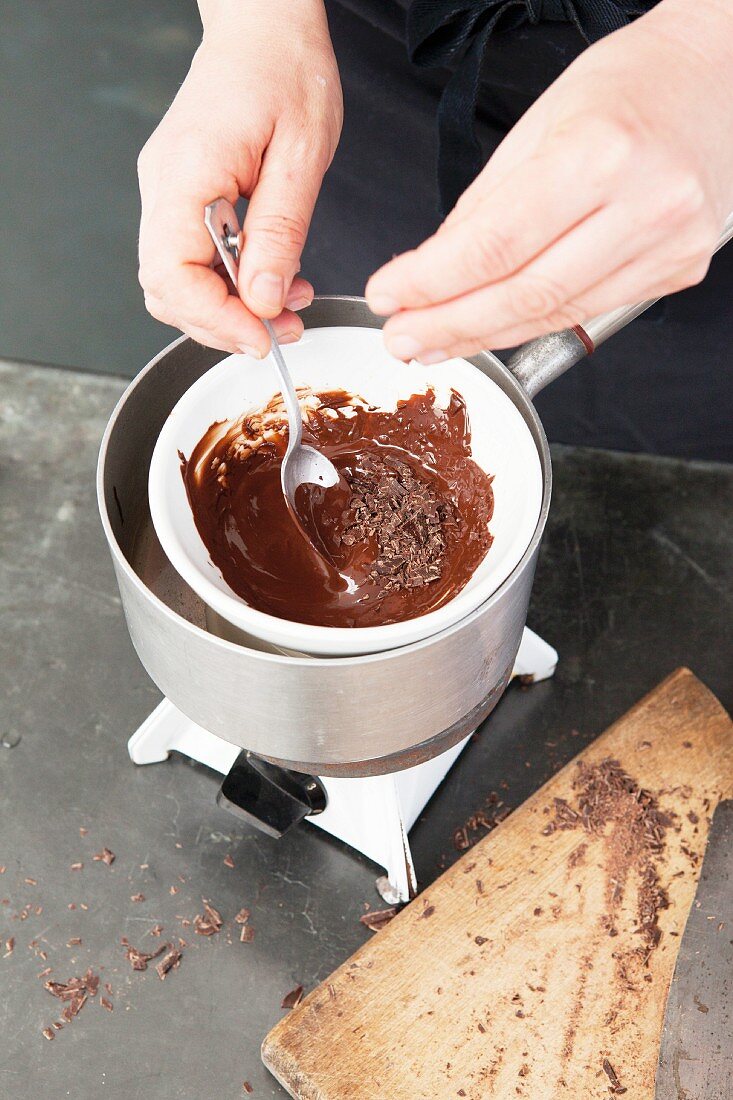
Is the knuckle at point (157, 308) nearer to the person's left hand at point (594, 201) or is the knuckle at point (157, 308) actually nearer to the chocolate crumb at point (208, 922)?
the person's left hand at point (594, 201)

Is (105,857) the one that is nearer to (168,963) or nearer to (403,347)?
(168,963)

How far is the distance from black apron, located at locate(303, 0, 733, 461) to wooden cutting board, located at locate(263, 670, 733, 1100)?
58 centimetres

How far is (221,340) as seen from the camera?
89 centimetres

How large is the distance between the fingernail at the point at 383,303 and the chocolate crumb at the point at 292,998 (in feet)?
2.60

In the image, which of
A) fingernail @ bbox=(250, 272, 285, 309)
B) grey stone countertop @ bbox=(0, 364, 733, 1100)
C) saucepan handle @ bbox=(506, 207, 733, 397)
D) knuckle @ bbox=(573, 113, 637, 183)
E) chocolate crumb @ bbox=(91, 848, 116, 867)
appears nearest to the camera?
knuckle @ bbox=(573, 113, 637, 183)

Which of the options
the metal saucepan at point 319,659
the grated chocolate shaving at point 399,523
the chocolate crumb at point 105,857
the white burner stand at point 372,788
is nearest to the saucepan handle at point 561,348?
the metal saucepan at point 319,659

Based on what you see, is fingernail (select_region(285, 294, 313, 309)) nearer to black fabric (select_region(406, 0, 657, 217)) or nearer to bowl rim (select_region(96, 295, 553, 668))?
bowl rim (select_region(96, 295, 553, 668))

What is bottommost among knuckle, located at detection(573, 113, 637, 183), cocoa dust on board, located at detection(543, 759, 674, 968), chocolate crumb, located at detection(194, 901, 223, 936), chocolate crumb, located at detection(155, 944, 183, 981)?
chocolate crumb, located at detection(155, 944, 183, 981)

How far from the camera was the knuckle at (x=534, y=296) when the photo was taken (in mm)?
684

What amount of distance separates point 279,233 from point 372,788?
592mm

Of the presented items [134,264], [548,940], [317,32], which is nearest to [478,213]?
[317,32]

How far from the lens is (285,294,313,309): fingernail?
3.12 ft

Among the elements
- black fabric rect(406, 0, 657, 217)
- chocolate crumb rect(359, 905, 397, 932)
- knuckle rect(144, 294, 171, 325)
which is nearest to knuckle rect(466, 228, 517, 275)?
knuckle rect(144, 294, 171, 325)

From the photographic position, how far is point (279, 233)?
2.85 feet
